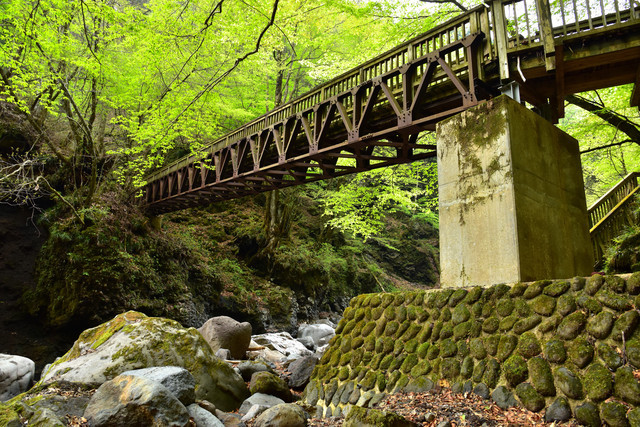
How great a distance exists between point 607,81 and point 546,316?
16.8 ft

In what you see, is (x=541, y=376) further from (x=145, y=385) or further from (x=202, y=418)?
(x=145, y=385)

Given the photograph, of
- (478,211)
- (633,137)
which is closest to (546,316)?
(478,211)

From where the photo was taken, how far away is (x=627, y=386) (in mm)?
3189

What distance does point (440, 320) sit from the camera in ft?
17.2

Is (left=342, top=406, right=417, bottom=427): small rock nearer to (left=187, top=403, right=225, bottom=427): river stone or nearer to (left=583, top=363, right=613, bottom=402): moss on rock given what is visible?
Result: (left=583, top=363, right=613, bottom=402): moss on rock

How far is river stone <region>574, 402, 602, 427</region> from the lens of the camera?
324cm

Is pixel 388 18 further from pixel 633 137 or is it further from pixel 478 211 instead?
pixel 478 211

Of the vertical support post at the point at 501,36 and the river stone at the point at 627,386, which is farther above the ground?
the vertical support post at the point at 501,36

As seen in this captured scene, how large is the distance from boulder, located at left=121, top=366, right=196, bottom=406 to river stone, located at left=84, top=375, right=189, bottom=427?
28cm

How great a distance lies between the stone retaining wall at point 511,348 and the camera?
3383 mm

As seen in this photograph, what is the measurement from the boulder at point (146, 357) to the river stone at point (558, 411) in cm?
501

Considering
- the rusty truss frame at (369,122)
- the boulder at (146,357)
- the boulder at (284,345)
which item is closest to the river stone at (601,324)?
the rusty truss frame at (369,122)

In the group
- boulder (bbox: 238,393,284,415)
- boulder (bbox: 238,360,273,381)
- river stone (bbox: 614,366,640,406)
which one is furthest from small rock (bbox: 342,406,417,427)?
boulder (bbox: 238,360,273,381)

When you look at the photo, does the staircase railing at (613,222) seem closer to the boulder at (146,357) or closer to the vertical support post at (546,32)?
the vertical support post at (546,32)
